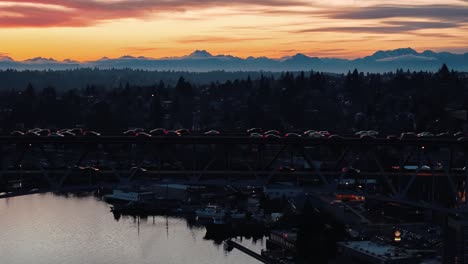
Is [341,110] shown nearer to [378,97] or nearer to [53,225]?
[378,97]

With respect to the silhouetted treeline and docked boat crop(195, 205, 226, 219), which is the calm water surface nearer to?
docked boat crop(195, 205, 226, 219)

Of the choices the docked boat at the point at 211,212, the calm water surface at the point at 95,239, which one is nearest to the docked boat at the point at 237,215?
the docked boat at the point at 211,212

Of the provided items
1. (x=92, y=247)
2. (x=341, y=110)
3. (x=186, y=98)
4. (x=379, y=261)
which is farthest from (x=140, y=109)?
(x=379, y=261)

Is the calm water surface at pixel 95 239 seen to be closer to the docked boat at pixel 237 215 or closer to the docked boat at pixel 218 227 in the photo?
the docked boat at pixel 218 227

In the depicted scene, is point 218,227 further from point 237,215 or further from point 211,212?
point 211,212

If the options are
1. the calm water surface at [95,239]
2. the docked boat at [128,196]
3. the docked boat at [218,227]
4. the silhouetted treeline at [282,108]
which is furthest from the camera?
the silhouetted treeline at [282,108]

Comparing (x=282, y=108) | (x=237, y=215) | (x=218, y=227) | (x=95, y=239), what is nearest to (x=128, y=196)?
(x=237, y=215)
